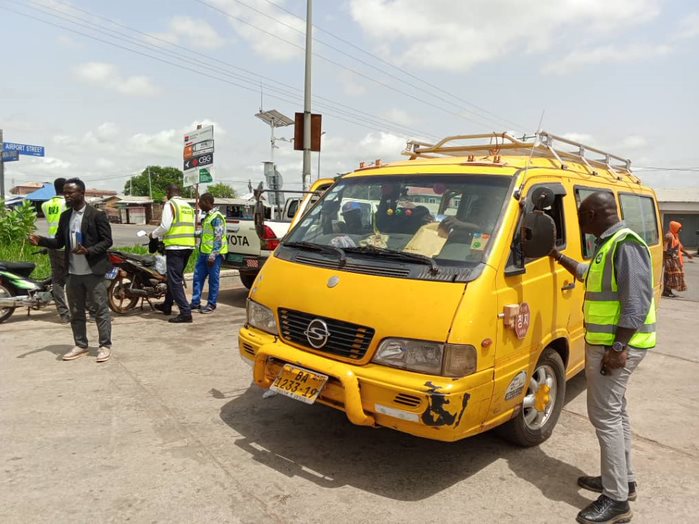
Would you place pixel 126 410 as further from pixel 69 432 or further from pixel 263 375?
pixel 263 375

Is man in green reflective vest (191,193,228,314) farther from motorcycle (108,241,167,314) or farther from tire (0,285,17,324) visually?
tire (0,285,17,324)

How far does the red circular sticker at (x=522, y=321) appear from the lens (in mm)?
3274

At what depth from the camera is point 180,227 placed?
23.6ft

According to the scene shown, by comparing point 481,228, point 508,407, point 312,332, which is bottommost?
point 508,407

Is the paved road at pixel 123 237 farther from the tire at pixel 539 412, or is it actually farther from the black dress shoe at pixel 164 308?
the tire at pixel 539 412

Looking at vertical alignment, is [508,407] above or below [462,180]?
below

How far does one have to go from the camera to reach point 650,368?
604 centimetres

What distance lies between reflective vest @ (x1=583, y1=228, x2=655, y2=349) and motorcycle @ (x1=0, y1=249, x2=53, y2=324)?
649 cm

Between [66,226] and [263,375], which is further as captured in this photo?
[66,226]

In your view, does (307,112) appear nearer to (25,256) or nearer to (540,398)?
(25,256)

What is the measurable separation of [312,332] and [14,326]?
17.6 feet

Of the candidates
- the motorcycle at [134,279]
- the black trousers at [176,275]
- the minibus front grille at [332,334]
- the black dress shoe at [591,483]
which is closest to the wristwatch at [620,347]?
the black dress shoe at [591,483]

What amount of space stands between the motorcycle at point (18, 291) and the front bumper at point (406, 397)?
520cm

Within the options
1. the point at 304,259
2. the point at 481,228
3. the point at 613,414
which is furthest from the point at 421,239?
the point at 613,414
